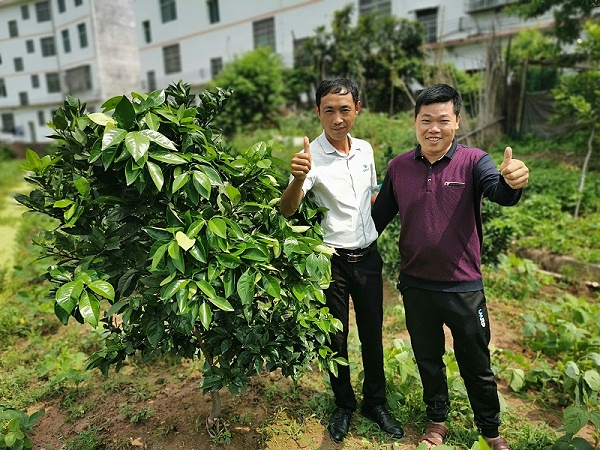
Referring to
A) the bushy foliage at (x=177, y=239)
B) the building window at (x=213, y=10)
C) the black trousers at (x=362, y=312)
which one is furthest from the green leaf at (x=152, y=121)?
the building window at (x=213, y=10)

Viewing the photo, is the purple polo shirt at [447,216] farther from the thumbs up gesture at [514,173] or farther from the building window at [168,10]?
the building window at [168,10]

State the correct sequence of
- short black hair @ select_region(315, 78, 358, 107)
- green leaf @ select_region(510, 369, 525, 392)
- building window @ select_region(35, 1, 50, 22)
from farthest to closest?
building window @ select_region(35, 1, 50, 22) → green leaf @ select_region(510, 369, 525, 392) → short black hair @ select_region(315, 78, 358, 107)

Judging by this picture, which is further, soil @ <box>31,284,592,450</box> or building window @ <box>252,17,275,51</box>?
building window @ <box>252,17,275,51</box>

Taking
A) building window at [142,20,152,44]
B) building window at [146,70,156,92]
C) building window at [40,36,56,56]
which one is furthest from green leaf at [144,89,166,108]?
building window at [40,36,56,56]

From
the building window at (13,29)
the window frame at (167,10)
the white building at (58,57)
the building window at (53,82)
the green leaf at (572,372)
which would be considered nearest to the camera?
the green leaf at (572,372)

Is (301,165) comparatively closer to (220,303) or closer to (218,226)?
(218,226)

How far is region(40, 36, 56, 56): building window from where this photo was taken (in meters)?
27.4

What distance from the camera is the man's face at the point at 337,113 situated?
2.18m

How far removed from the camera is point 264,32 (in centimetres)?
2044

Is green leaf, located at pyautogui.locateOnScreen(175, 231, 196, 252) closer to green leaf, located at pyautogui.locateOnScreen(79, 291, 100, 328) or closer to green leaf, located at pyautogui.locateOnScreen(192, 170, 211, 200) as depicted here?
green leaf, located at pyautogui.locateOnScreen(192, 170, 211, 200)

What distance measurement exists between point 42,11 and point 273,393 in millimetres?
32321

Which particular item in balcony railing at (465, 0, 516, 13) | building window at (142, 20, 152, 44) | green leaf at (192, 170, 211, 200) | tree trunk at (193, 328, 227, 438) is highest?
building window at (142, 20, 152, 44)

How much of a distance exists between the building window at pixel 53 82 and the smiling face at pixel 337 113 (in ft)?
102

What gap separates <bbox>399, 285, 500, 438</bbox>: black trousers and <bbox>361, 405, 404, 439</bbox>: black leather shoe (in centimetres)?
19
